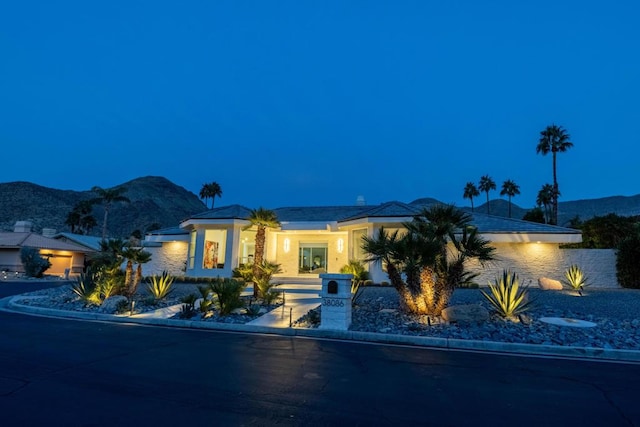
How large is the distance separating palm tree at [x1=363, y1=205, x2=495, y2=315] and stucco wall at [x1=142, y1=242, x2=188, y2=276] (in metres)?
17.6

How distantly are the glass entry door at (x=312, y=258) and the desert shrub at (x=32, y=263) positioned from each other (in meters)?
23.2

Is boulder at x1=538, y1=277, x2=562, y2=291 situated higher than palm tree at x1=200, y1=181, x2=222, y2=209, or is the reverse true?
palm tree at x1=200, y1=181, x2=222, y2=209

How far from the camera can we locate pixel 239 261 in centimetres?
2100

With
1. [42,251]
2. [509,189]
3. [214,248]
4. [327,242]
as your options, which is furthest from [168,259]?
[509,189]

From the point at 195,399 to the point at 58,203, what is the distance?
317 feet

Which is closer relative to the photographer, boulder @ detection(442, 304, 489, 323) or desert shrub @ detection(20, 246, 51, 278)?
boulder @ detection(442, 304, 489, 323)

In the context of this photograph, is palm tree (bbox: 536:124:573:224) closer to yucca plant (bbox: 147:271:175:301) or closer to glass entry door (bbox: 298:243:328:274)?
glass entry door (bbox: 298:243:328:274)

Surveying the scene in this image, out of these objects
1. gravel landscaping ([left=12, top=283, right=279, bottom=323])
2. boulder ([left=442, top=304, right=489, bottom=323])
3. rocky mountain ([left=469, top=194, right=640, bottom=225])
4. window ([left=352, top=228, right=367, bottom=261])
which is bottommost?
gravel landscaping ([left=12, top=283, right=279, bottom=323])

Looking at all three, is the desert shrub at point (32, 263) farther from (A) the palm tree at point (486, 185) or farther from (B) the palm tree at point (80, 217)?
(A) the palm tree at point (486, 185)

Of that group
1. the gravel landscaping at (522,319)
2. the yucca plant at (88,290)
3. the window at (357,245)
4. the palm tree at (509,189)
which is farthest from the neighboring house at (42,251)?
the palm tree at (509,189)

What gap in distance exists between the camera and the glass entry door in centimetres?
2293

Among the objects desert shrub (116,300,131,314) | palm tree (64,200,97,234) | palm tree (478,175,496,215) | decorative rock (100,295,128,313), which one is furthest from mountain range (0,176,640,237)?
desert shrub (116,300,131,314)

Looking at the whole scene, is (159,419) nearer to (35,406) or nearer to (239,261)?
(35,406)

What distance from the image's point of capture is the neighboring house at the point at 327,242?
17.9 metres
